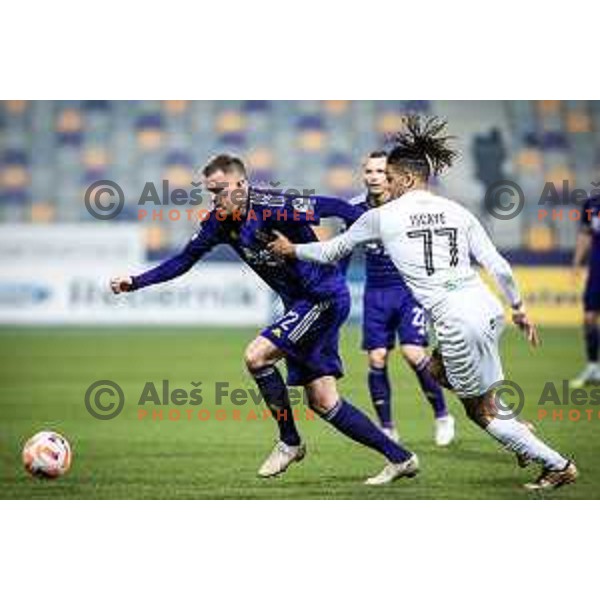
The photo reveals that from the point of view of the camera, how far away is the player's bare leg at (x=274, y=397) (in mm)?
6703

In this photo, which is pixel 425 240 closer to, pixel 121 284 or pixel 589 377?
pixel 121 284

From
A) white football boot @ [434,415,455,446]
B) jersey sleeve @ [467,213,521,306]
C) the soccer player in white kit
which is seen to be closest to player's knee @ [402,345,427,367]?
white football boot @ [434,415,455,446]

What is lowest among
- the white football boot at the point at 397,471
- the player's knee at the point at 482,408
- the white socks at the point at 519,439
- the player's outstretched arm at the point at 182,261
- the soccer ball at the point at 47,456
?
the white football boot at the point at 397,471

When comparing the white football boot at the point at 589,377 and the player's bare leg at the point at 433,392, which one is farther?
the white football boot at the point at 589,377

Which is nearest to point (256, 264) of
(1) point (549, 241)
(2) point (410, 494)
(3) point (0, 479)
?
(2) point (410, 494)

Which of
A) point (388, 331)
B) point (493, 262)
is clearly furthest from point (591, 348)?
point (493, 262)

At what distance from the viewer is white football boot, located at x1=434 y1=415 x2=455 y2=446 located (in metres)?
8.39

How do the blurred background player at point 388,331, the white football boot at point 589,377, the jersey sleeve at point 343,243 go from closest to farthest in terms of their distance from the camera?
the jersey sleeve at point 343,243 < the blurred background player at point 388,331 < the white football boot at point 589,377

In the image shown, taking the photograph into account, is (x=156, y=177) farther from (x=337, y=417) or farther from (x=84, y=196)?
(x=337, y=417)

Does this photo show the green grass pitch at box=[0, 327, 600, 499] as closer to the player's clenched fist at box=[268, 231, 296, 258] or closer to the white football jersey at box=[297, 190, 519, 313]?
the white football jersey at box=[297, 190, 519, 313]

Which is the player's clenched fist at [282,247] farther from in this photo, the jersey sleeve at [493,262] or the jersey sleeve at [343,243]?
the jersey sleeve at [493,262]

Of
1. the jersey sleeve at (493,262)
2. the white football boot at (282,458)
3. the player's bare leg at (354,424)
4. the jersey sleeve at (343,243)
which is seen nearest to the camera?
the jersey sleeve at (493,262)

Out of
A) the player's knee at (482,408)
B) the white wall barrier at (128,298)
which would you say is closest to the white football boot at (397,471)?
the player's knee at (482,408)

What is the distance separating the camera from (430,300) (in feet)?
20.9
